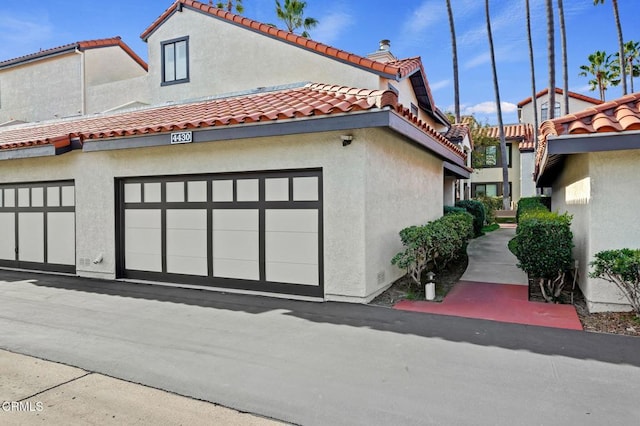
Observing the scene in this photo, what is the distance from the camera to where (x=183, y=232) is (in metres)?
9.14

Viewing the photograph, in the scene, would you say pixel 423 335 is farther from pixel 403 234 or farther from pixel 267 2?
pixel 267 2

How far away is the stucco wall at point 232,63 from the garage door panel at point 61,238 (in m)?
5.26

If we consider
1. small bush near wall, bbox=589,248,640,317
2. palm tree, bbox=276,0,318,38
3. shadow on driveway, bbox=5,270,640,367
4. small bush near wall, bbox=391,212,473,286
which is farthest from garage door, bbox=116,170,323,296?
palm tree, bbox=276,0,318,38

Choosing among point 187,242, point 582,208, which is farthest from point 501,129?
point 187,242

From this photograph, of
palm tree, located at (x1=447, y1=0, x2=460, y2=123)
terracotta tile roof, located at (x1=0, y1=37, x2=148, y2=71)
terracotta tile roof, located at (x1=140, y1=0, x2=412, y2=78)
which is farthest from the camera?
palm tree, located at (x1=447, y1=0, x2=460, y2=123)

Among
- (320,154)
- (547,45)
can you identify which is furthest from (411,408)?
(547,45)

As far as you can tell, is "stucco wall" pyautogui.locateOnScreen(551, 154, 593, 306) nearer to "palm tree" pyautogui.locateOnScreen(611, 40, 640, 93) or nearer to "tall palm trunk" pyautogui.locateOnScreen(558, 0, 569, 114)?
"tall palm trunk" pyautogui.locateOnScreen(558, 0, 569, 114)

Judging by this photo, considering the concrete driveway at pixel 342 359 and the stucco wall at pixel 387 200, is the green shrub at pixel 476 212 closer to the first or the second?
the stucco wall at pixel 387 200

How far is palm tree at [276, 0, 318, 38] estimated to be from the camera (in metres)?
27.8

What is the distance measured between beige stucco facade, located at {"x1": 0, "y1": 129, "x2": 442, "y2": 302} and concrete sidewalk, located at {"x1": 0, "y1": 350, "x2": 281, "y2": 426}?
13.1 ft

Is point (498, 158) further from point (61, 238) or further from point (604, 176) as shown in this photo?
point (61, 238)

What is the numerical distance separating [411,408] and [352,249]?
381 cm

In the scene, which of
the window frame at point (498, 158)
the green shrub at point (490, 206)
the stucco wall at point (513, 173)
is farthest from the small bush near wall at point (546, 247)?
the window frame at point (498, 158)

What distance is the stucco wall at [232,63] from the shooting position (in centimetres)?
1160
